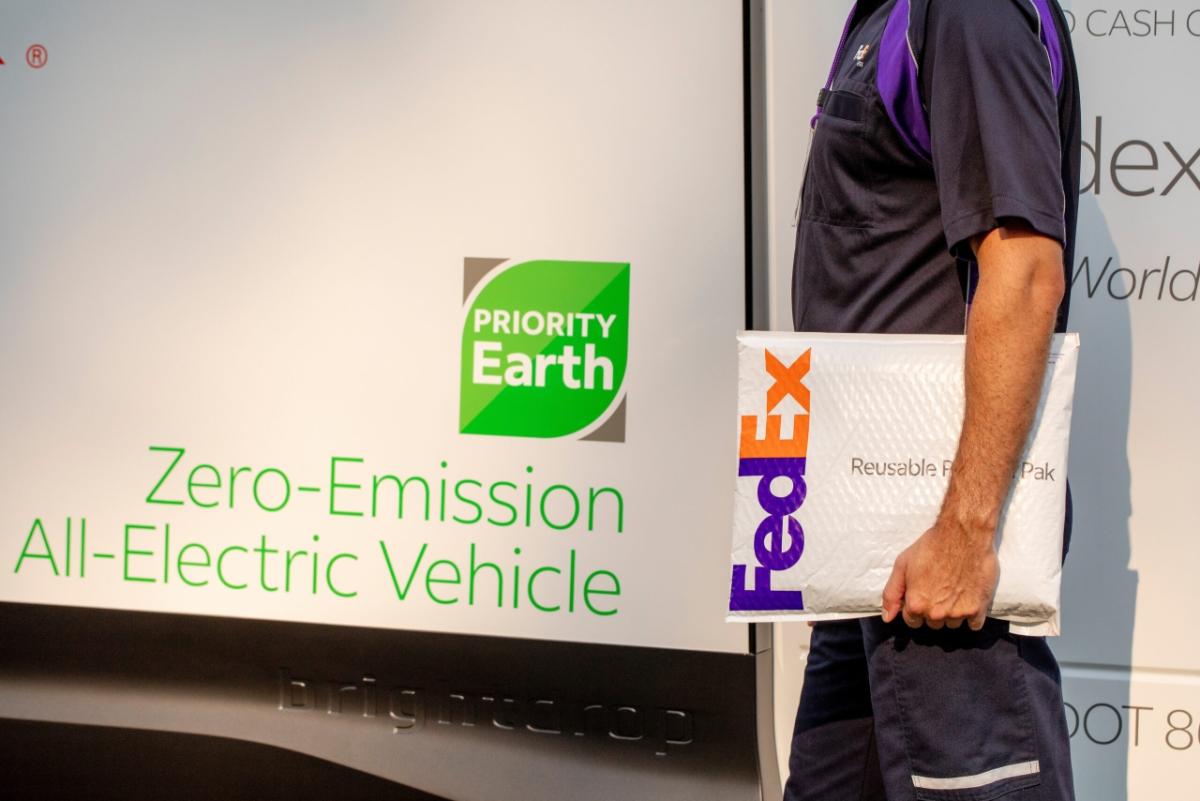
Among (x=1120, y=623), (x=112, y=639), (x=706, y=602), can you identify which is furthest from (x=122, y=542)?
(x=1120, y=623)

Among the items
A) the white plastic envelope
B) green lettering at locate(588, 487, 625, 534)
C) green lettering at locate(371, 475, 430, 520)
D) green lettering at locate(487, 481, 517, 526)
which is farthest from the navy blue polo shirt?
green lettering at locate(371, 475, 430, 520)

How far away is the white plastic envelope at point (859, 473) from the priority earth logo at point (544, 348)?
14.9 inches

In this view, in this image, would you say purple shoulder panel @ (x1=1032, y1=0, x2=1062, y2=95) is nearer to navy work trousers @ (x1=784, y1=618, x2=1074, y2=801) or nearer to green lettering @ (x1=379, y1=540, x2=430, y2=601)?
navy work trousers @ (x1=784, y1=618, x2=1074, y2=801)

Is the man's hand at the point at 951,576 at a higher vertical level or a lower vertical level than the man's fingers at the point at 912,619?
higher

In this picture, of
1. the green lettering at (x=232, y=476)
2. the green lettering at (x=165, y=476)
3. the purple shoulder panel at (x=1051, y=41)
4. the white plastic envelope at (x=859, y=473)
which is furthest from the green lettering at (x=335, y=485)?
the purple shoulder panel at (x=1051, y=41)

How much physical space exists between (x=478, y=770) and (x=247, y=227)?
0.81 metres

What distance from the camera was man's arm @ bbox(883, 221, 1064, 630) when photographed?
100 cm

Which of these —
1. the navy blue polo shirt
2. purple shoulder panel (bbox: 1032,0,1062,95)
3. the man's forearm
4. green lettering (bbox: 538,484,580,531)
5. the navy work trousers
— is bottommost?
the navy work trousers

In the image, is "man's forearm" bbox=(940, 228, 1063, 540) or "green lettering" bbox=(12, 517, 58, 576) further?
"green lettering" bbox=(12, 517, 58, 576)

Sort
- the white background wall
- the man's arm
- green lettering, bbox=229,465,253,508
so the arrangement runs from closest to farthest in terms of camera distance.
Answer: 1. the man's arm
2. the white background wall
3. green lettering, bbox=229,465,253,508

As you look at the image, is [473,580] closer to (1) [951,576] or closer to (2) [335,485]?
(2) [335,485]

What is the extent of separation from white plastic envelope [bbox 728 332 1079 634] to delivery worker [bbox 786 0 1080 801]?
30 mm

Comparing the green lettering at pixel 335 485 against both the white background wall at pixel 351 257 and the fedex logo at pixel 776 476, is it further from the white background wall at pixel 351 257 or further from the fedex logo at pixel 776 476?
the fedex logo at pixel 776 476

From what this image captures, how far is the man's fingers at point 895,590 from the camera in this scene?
106 centimetres
